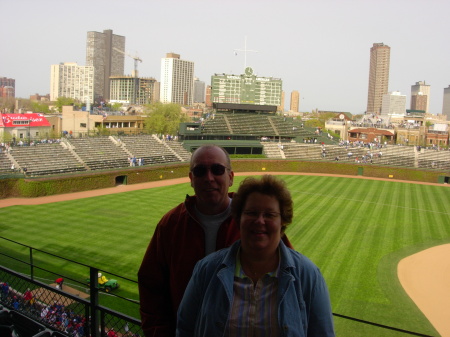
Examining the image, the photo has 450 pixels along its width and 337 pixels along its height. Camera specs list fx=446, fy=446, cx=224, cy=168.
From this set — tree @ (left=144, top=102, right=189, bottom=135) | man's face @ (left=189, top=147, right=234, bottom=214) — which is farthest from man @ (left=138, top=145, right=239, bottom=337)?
tree @ (left=144, top=102, right=189, bottom=135)

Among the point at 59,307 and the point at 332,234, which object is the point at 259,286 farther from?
the point at 332,234

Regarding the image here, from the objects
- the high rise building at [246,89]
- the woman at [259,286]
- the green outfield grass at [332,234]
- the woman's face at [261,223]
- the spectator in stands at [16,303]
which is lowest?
the green outfield grass at [332,234]

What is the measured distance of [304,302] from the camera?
3.10 metres

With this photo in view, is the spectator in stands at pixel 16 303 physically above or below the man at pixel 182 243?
below

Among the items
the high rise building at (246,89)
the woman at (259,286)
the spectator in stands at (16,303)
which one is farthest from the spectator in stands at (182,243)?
the high rise building at (246,89)

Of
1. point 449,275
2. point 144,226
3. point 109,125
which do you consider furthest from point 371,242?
point 109,125

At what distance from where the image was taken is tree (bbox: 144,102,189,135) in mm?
75375

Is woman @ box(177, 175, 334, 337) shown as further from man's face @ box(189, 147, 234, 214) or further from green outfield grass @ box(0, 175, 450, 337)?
green outfield grass @ box(0, 175, 450, 337)

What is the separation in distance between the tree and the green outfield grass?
38.0m

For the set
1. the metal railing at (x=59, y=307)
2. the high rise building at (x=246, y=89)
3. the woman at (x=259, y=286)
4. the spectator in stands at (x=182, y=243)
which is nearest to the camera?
the woman at (x=259, y=286)

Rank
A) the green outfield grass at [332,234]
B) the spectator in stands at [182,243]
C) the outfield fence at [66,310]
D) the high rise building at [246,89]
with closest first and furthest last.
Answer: the spectator in stands at [182,243]
the outfield fence at [66,310]
the green outfield grass at [332,234]
the high rise building at [246,89]

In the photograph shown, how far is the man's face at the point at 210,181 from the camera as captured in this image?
397cm

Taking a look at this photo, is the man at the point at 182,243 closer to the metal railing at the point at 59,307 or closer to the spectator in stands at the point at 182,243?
the spectator in stands at the point at 182,243

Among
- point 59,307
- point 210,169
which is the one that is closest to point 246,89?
point 59,307
